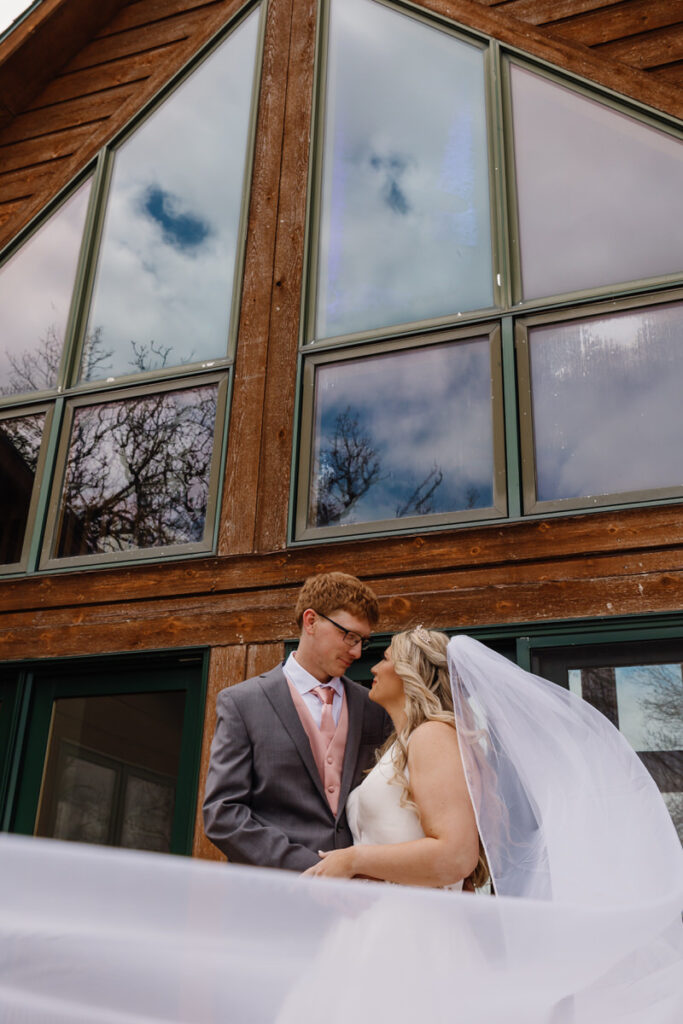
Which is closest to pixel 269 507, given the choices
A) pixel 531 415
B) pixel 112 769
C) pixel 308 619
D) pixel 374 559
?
pixel 374 559

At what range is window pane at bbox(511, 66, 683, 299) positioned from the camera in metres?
4.87

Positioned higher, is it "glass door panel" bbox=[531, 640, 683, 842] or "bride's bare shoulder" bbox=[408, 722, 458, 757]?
"glass door panel" bbox=[531, 640, 683, 842]

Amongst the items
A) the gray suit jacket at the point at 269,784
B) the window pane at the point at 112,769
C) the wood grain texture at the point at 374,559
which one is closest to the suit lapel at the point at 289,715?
the gray suit jacket at the point at 269,784

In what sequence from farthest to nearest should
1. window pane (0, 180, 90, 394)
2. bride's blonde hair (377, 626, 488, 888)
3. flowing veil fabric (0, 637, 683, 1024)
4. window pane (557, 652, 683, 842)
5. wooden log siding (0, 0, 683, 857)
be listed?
window pane (0, 180, 90, 394), wooden log siding (0, 0, 683, 857), window pane (557, 652, 683, 842), bride's blonde hair (377, 626, 488, 888), flowing veil fabric (0, 637, 683, 1024)

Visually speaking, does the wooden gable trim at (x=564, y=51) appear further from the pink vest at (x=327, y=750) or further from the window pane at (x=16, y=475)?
the pink vest at (x=327, y=750)

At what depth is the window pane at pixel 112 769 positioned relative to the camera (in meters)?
5.20

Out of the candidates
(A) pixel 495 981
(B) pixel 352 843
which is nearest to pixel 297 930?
(A) pixel 495 981

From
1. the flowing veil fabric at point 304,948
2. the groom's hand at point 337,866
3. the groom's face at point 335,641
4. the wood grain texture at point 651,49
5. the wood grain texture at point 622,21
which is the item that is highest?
the wood grain texture at point 622,21

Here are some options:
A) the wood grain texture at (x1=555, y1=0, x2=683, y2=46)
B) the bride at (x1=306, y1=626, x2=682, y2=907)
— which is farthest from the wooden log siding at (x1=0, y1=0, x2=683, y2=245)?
the bride at (x1=306, y1=626, x2=682, y2=907)

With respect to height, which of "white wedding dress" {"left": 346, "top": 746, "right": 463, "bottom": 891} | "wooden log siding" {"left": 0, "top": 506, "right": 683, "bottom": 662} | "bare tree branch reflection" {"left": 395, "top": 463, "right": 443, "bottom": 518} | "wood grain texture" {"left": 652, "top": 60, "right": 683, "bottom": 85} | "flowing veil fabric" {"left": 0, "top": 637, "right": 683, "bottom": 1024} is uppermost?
"wood grain texture" {"left": 652, "top": 60, "right": 683, "bottom": 85}

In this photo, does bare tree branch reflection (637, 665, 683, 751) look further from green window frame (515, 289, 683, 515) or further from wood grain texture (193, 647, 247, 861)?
wood grain texture (193, 647, 247, 861)

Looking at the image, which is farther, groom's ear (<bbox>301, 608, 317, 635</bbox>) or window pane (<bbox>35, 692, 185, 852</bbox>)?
window pane (<bbox>35, 692, 185, 852</bbox>)

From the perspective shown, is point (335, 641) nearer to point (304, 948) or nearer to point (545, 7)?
point (304, 948)

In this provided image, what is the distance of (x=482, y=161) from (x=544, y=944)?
14.4 ft
